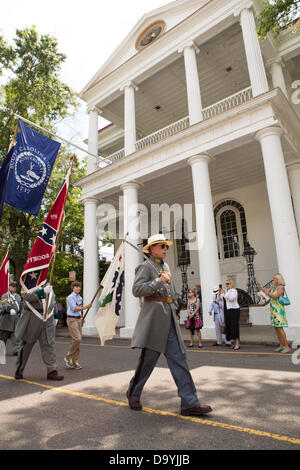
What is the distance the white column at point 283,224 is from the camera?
8594 millimetres

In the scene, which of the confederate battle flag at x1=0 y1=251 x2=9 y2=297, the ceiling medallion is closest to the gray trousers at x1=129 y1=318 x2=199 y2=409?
the confederate battle flag at x1=0 y1=251 x2=9 y2=297

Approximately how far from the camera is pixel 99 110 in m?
17.2

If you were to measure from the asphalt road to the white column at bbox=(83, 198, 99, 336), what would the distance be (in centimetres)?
856

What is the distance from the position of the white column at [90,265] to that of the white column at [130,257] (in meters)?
2.43

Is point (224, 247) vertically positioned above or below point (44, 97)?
below

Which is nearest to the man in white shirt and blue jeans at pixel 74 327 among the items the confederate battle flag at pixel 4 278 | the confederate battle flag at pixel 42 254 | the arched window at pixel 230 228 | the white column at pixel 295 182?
the confederate battle flag at pixel 42 254

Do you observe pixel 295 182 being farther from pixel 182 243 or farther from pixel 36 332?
pixel 36 332

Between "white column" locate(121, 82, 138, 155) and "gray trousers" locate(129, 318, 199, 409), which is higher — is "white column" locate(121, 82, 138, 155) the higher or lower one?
the higher one

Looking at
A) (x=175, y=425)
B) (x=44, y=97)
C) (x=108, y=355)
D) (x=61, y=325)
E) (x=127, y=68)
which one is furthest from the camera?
(x=61, y=325)

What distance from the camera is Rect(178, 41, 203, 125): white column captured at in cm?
1193

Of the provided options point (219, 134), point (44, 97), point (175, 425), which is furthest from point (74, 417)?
point (44, 97)

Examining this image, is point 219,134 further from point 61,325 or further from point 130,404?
point 61,325

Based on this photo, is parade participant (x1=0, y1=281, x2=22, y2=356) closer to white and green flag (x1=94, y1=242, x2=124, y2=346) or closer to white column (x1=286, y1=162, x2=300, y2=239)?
white and green flag (x1=94, y1=242, x2=124, y2=346)

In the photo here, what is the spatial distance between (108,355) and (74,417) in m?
4.65
